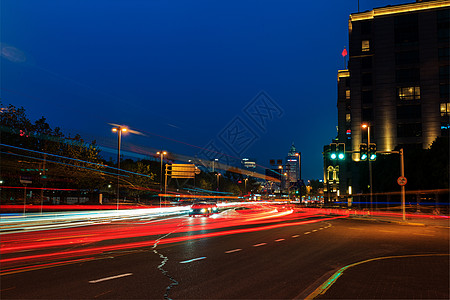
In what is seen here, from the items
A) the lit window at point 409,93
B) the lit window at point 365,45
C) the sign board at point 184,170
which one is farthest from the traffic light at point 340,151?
the lit window at point 365,45

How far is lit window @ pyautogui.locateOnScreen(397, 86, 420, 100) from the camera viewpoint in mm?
73500

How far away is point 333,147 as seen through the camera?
25.0m

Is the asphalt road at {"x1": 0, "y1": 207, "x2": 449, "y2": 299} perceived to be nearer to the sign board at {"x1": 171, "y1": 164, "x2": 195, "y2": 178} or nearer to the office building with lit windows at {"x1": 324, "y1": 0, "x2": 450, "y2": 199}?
the sign board at {"x1": 171, "y1": 164, "x2": 195, "y2": 178}

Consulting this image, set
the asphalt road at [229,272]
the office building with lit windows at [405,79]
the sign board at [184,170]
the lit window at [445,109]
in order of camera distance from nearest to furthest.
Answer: the asphalt road at [229,272]
the sign board at [184,170]
the lit window at [445,109]
the office building with lit windows at [405,79]

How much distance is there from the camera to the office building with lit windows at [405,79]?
71875 millimetres

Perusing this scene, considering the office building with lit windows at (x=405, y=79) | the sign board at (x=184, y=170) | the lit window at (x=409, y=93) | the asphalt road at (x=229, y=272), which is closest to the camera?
the asphalt road at (x=229, y=272)

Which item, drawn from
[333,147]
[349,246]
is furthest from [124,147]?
[349,246]

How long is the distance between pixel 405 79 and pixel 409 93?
3.02m

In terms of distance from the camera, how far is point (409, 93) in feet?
244

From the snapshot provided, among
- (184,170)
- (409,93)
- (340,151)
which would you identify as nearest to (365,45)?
(409,93)

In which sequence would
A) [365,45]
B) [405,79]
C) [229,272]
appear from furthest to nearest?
[365,45]
[405,79]
[229,272]

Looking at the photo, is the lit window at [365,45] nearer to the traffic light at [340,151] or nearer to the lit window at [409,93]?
the lit window at [409,93]

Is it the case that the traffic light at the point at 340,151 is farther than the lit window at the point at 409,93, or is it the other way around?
the lit window at the point at 409,93

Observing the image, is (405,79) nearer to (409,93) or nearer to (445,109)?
(409,93)
